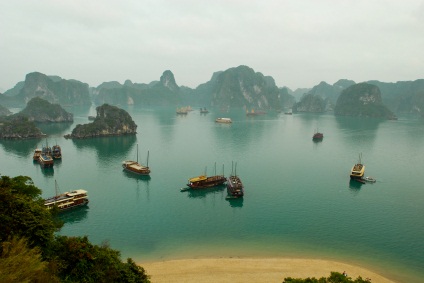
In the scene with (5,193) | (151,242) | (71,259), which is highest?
(5,193)

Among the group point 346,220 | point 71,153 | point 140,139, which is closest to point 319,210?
point 346,220

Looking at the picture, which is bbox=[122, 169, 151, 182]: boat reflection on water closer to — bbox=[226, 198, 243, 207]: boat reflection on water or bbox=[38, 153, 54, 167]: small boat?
bbox=[38, 153, 54, 167]: small boat

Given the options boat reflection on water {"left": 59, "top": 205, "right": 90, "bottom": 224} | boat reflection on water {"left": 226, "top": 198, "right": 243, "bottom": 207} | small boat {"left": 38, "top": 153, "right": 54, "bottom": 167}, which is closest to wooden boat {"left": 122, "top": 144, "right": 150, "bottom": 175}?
small boat {"left": 38, "top": 153, "right": 54, "bottom": 167}

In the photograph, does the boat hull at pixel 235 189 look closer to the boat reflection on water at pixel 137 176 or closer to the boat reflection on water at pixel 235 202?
the boat reflection on water at pixel 235 202

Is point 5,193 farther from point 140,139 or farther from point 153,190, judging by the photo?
point 140,139

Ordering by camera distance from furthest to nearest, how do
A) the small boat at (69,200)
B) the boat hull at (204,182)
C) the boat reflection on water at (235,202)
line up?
1. the boat hull at (204,182)
2. the boat reflection on water at (235,202)
3. the small boat at (69,200)

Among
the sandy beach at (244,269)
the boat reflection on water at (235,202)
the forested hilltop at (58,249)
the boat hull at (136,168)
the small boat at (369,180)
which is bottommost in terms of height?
the sandy beach at (244,269)

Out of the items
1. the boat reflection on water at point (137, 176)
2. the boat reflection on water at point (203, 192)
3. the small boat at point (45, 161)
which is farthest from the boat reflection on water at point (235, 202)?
the small boat at point (45, 161)
